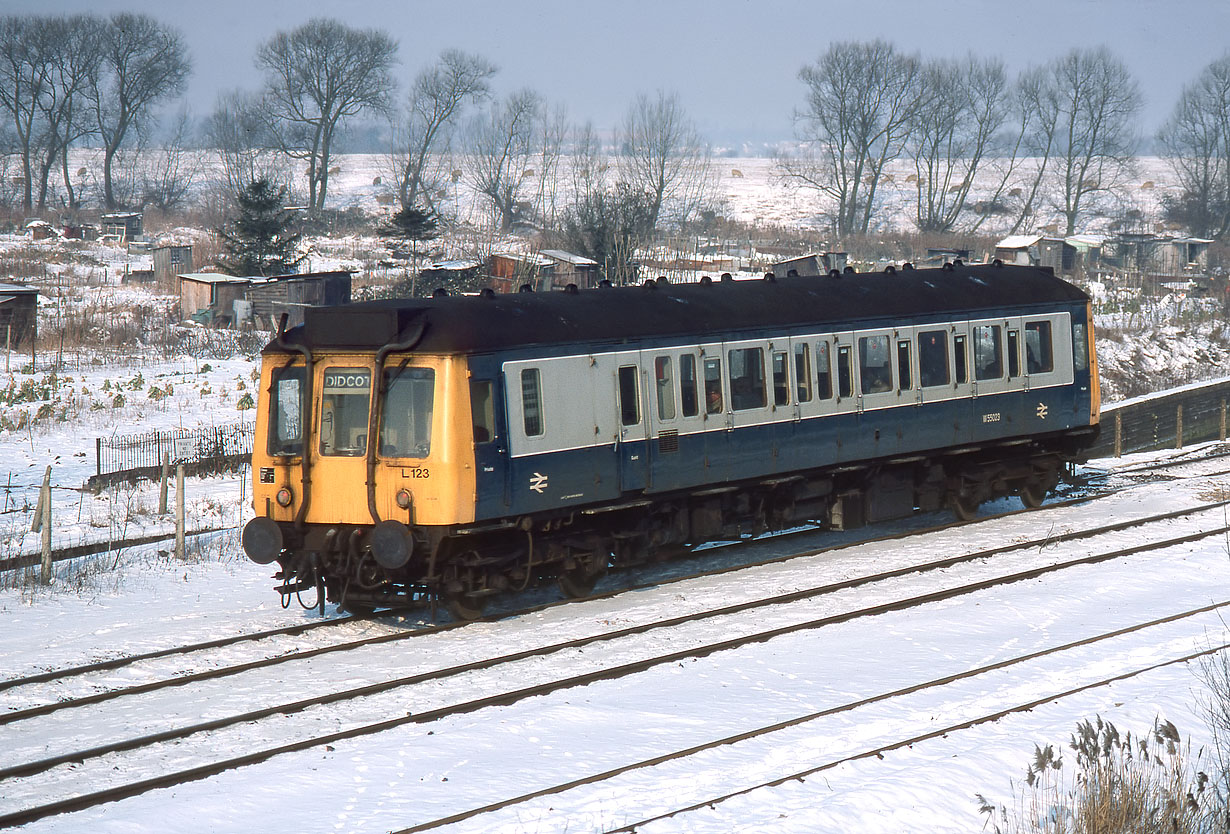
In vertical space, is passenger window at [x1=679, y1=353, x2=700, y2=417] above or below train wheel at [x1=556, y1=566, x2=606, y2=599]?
above

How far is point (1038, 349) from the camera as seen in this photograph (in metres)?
18.4

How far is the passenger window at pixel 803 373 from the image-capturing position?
1561 cm

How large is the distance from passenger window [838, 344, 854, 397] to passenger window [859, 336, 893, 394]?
0.19 meters

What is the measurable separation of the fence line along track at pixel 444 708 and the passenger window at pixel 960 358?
3.53m

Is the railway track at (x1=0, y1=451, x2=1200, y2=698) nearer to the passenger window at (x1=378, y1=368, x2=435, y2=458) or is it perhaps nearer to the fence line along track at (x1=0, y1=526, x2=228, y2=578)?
→ the fence line along track at (x1=0, y1=526, x2=228, y2=578)

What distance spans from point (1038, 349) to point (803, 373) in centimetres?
481

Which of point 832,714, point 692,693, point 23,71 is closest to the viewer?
point 832,714

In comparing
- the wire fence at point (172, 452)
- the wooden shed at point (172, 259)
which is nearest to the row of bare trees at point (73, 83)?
the wooden shed at point (172, 259)

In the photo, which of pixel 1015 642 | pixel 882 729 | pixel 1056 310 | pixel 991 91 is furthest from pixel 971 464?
pixel 991 91

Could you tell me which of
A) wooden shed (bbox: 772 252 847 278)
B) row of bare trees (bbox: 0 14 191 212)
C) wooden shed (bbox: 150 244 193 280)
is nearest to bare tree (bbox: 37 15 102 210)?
row of bare trees (bbox: 0 14 191 212)

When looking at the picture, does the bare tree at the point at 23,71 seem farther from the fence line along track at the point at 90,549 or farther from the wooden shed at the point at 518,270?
the fence line along track at the point at 90,549

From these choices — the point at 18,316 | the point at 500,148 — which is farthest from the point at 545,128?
the point at 18,316

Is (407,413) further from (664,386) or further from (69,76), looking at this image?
(69,76)

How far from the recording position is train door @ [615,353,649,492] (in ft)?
44.9
